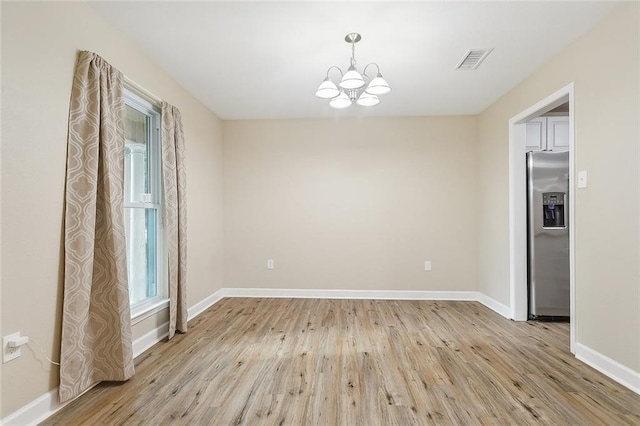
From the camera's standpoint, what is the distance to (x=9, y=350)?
5.13 ft

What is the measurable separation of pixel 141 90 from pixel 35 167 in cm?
121

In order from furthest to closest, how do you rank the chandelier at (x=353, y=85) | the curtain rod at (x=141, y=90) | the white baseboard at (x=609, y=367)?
the curtain rod at (x=141, y=90) → the chandelier at (x=353, y=85) → the white baseboard at (x=609, y=367)

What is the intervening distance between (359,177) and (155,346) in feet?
10.2

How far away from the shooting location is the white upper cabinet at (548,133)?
3.80 meters

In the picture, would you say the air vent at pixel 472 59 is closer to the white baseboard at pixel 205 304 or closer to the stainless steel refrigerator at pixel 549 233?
the stainless steel refrigerator at pixel 549 233

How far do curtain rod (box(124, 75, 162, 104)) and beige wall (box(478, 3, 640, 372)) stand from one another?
11.5 ft

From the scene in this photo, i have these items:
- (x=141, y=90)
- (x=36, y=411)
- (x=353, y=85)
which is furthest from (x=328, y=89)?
(x=36, y=411)

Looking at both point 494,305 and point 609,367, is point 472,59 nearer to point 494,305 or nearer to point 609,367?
point 609,367

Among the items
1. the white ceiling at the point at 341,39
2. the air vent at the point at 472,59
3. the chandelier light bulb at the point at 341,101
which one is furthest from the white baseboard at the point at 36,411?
the air vent at the point at 472,59

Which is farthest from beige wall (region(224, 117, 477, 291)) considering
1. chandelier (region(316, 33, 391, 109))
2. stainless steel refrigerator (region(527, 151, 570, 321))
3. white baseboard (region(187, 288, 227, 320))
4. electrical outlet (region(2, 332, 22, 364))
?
electrical outlet (region(2, 332, 22, 364))

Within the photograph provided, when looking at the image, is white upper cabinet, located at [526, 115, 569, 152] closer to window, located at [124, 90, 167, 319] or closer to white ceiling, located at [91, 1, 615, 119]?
white ceiling, located at [91, 1, 615, 119]

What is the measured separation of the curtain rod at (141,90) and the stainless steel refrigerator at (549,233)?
3.84 meters

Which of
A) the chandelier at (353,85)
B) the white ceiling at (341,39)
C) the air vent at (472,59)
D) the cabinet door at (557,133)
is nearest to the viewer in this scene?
the white ceiling at (341,39)

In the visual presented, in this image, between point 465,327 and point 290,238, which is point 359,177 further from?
point 465,327
